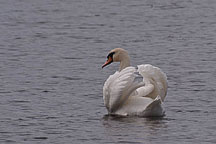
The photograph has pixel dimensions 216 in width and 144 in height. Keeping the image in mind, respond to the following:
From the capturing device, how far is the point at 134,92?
15461mm

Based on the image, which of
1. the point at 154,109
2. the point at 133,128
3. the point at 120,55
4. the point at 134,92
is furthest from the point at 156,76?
the point at 133,128

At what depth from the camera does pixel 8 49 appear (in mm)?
23047

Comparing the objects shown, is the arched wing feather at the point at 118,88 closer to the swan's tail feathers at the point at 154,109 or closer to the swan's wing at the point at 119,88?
the swan's wing at the point at 119,88

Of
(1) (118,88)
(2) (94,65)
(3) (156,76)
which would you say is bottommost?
(2) (94,65)

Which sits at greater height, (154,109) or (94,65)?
(154,109)

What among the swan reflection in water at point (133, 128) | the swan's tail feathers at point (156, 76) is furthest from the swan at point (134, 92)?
the swan reflection in water at point (133, 128)

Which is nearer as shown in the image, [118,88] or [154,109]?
[154,109]

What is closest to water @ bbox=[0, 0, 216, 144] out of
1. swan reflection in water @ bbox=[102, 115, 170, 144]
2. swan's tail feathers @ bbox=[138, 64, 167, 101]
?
swan reflection in water @ bbox=[102, 115, 170, 144]

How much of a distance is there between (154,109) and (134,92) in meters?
0.80

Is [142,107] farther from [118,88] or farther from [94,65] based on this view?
[94,65]

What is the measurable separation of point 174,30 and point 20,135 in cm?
1432

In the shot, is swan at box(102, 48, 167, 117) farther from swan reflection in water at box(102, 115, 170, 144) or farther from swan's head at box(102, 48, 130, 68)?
swan's head at box(102, 48, 130, 68)

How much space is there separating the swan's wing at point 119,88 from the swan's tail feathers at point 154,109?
52 cm

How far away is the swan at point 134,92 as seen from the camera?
15.0m
